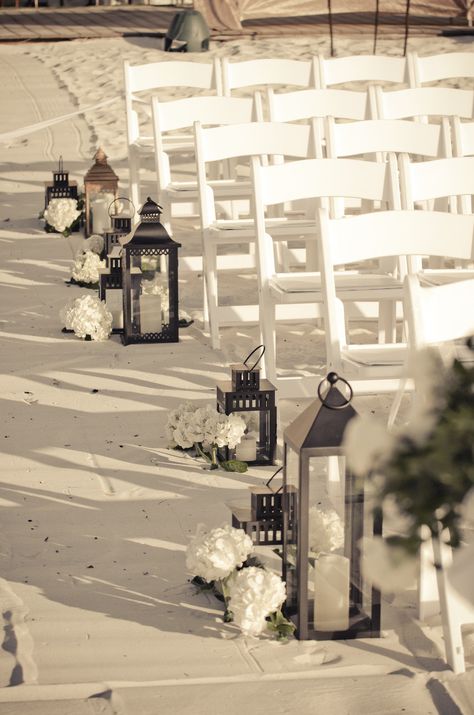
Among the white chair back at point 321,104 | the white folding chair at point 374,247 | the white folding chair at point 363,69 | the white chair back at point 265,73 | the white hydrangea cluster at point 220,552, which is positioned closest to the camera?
the white hydrangea cluster at point 220,552

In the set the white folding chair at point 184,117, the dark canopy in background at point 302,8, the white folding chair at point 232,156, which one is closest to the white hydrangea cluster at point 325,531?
the white folding chair at point 232,156

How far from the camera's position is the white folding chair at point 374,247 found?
383 centimetres

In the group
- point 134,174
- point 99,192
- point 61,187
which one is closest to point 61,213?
point 61,187

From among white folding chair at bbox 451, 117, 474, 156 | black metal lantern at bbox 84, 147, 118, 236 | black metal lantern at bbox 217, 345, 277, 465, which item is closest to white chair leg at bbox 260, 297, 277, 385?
black metal lantern at bbox 217, 345, 277, 465

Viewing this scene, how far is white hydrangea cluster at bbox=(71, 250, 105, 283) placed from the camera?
21.2ft

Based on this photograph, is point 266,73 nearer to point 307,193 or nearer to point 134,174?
point 134,174

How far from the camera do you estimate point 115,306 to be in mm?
6207

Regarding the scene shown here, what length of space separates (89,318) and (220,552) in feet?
8.77

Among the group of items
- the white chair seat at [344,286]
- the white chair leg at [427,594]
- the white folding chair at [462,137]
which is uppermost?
the white folding chair at [462,137]

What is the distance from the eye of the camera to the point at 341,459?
10.2 ft

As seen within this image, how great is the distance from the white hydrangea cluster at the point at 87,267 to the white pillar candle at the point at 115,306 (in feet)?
0.41

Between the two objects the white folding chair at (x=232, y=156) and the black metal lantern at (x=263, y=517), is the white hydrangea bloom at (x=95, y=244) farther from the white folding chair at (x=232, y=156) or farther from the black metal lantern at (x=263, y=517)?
the black metal lantern at (x=263, y=517)

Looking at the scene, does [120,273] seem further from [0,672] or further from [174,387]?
[0,672]

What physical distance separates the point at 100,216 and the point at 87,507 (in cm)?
368
